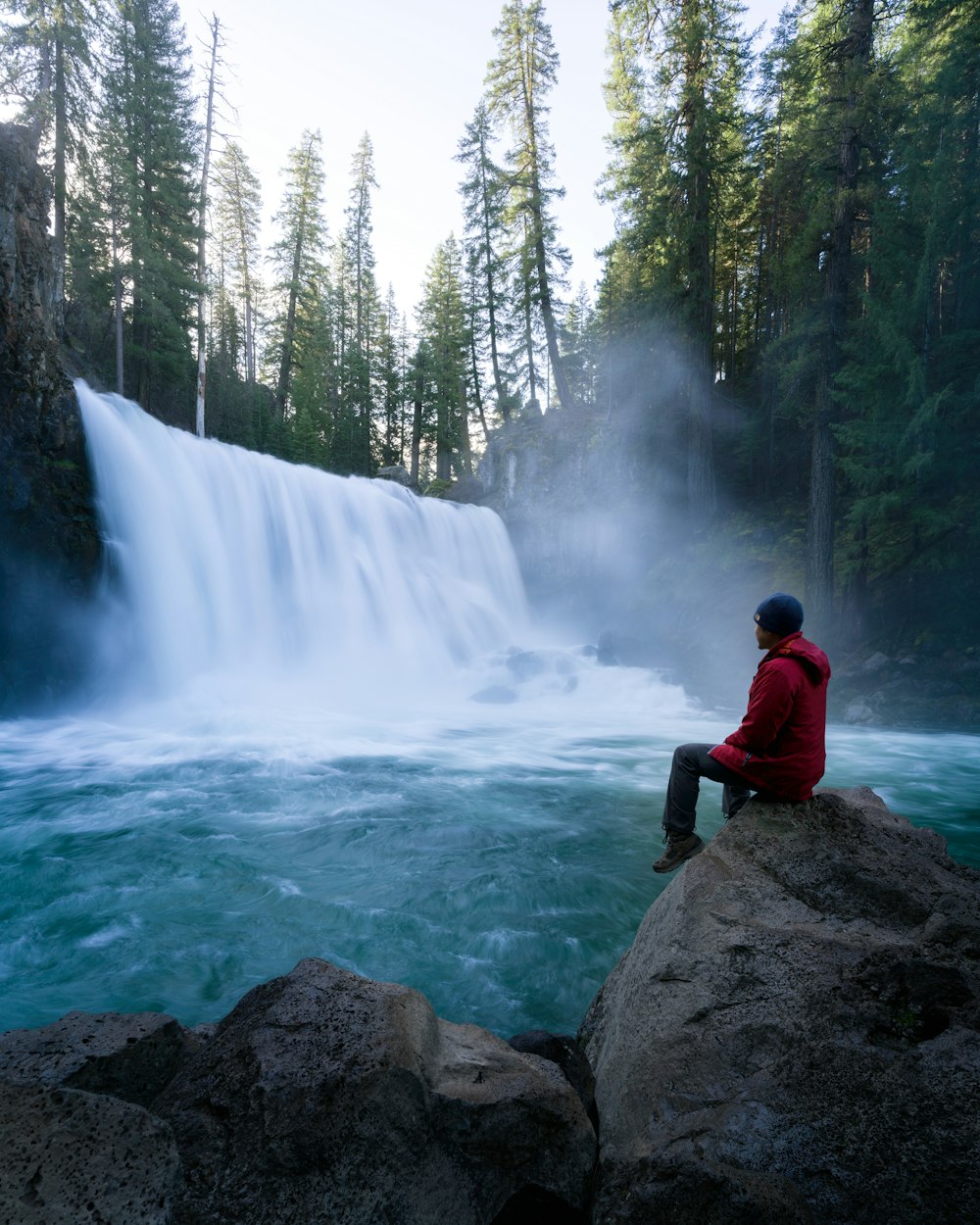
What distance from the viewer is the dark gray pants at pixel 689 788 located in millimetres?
3818

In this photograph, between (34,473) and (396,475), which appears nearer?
(34,473)

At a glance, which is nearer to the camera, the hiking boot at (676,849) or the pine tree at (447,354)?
the hiking boot at (676,849)

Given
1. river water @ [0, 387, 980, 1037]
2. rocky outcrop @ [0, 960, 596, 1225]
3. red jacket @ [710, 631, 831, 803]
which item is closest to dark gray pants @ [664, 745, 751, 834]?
red jacket @ [710, 631, 831, 803]

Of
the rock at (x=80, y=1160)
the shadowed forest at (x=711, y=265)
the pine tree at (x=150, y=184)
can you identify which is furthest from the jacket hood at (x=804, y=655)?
the pine tree at (x=150, y=184)

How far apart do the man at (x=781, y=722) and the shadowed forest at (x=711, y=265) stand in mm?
11411

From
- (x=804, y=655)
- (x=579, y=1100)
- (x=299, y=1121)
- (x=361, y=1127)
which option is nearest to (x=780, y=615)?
(x=804, y=655)

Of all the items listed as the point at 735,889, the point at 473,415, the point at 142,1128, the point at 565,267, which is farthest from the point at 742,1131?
the point at 473,415

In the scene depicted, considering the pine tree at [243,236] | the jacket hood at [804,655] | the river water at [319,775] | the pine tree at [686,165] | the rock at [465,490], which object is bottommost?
the river water at [319,775]

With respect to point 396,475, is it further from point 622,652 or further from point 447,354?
point 622,652

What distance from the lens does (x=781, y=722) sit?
3.43 metres

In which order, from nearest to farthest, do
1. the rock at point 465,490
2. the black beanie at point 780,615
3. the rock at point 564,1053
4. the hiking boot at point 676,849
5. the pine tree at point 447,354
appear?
the rock at point 564,1053 < the black beanie at point 780,615 < the hiking boot at point 676,849 < the rock at point 465,490 < the pine tree at point 447,354

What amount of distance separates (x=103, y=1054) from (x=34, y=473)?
13.2 meters

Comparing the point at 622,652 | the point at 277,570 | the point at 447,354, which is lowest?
the point at 622,652

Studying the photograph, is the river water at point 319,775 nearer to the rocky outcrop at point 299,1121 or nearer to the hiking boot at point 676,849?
the hiking boot at point 676,849
